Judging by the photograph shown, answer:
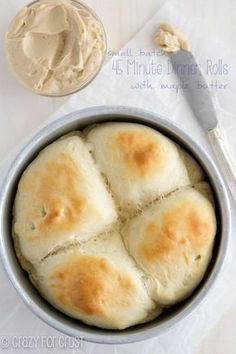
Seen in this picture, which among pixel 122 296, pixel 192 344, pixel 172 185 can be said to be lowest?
pixel 192 344

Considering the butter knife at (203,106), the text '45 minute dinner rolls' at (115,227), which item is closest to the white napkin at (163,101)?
the butter knife at (203,106)

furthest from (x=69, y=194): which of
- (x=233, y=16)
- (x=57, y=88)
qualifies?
(x=233, y=16)

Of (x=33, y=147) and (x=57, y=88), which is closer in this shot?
(x=33, y=147)

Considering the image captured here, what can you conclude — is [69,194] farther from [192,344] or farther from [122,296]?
[192,344]

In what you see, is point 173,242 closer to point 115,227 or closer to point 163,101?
point 115,227

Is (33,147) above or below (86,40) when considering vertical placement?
below
